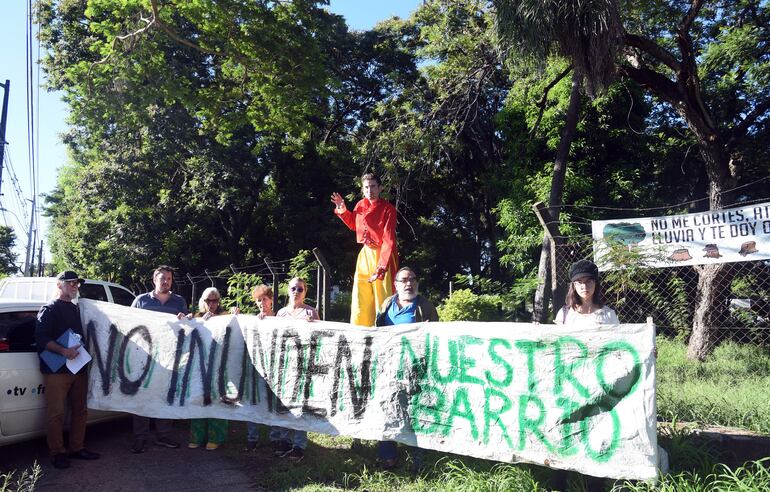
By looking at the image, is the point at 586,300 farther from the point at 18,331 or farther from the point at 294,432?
the point at 18,331

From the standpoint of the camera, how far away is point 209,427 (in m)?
5.63

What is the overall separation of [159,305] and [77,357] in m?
0.86

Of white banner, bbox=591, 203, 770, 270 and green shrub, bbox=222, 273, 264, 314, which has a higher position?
white banner, bbox=591, 203, 770, 270

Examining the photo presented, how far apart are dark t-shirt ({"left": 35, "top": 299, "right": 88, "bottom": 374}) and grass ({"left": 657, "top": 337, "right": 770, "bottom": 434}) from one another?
504 cm

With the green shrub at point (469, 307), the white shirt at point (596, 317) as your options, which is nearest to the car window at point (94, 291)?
the green shrub at point (469, 307)

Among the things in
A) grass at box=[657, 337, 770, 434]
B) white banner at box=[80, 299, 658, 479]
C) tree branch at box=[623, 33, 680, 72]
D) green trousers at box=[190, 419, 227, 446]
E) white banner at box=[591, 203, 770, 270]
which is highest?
tree branch at box=[623, 33, 680, 72]

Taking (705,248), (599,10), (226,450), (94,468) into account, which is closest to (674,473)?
(705,248)

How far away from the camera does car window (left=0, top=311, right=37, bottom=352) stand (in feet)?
16.4

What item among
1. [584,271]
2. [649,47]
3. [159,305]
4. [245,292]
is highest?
[649,47]

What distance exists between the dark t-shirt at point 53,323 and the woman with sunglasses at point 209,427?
1115 mm

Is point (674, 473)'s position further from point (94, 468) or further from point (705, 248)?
point (94, 468)

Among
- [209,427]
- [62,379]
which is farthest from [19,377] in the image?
[209,427]

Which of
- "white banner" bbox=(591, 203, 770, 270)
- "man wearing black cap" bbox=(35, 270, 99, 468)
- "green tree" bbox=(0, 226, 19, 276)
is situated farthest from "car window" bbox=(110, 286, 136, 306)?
"green tree" bbox=(0, 226, 19, 276)

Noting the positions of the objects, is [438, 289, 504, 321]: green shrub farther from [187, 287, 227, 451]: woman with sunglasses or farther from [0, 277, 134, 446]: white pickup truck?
[0, 277, 134, 446]: white pickup truck
